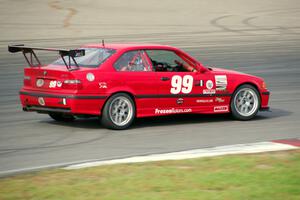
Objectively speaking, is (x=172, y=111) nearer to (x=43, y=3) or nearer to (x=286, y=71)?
(x=286, y=71)

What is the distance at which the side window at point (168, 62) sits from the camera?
442 inches

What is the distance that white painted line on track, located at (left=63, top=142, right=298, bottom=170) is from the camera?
8.14m

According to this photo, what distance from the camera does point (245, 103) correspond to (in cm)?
1190

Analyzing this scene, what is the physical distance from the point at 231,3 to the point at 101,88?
2718cm

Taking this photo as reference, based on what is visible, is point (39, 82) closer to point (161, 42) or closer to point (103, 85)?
point (103, 85)

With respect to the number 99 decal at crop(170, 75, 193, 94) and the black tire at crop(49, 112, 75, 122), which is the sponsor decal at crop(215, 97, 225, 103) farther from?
the black tire at crop(49, 112, 75, 122)

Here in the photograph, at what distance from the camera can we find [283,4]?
37438 millimetres

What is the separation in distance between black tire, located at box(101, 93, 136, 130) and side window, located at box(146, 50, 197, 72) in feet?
2.53

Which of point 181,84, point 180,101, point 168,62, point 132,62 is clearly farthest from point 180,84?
point 132,62

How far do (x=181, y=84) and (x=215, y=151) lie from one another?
8.26ft

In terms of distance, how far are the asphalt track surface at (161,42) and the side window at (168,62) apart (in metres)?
0.89

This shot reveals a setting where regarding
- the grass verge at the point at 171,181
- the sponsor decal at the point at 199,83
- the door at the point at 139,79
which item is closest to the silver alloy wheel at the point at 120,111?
the door at the point at 139,79

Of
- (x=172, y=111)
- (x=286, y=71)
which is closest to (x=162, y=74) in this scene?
(x=172, y=111)

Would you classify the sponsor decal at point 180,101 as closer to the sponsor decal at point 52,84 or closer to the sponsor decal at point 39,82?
the sponsor decal at point 52,84
